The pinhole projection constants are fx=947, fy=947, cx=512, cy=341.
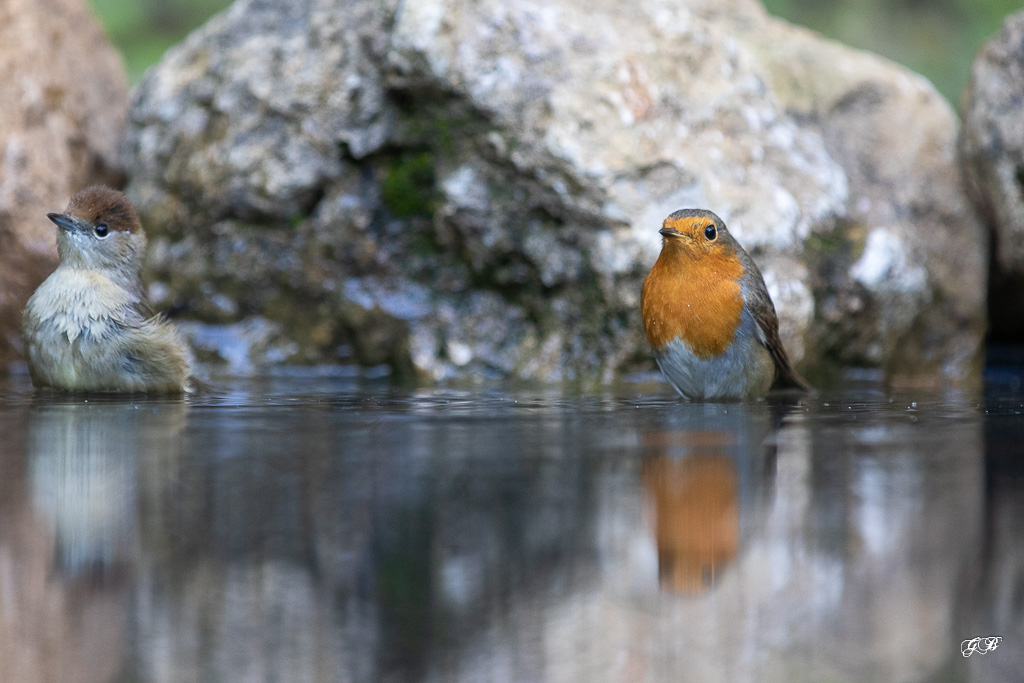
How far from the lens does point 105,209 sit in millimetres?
4160

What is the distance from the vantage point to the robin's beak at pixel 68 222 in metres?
4.03

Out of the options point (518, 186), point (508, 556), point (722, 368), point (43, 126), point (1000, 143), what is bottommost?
point (508, 556)

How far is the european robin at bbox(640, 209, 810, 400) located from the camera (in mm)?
3951

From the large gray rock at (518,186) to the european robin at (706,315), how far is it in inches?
36.3

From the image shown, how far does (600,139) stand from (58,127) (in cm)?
333

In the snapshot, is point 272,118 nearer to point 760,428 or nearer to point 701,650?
point 760,428

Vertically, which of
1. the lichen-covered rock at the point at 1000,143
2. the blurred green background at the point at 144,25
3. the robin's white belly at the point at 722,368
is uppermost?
the blurred green background at the point at 144,25

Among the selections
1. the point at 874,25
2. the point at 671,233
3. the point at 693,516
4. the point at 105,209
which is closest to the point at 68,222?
the point at 105,209

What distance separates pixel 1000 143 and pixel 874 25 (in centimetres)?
433

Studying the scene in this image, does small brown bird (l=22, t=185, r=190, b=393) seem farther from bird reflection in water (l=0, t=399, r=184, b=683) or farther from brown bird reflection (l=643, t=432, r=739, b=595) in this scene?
brown bird reflection (l=643, t=432, r=739, b=595)

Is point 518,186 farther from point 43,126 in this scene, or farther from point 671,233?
point 43,126

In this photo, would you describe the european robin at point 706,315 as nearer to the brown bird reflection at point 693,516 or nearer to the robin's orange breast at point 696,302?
the robin's orange breast at point 696,302

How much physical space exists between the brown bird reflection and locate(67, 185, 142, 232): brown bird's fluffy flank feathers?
113 inches

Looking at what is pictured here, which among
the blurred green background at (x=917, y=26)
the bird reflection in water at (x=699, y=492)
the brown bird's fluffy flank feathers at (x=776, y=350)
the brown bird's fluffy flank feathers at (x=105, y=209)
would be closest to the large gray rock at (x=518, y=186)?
the brown bird's fluffy flank feathers at (x=776, y=350)
